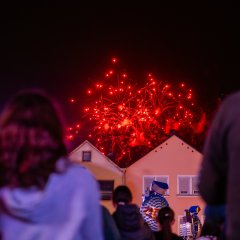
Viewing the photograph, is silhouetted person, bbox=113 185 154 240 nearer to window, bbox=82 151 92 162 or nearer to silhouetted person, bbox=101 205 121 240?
silhouetted person, bbox=101 205 121 240

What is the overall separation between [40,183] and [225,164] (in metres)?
0.86

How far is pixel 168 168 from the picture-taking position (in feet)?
136

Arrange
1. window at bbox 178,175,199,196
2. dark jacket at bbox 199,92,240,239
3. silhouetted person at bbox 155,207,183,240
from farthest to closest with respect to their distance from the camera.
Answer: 1. window at bbox 178,175,199,196
2. silhouetted person at bbox 155,207,183,240
3. dark jacket at bbox 199,92,240,239

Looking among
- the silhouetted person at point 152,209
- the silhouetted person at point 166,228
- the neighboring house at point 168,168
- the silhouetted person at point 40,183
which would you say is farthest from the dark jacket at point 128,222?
the neighboring house at point 168,168

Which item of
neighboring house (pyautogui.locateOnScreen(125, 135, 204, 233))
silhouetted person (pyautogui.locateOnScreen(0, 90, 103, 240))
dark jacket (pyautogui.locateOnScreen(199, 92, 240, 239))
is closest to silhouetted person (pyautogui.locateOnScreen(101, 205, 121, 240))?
silhouetted person (pyautogui.locateOnScreen(0, 90, 103, 240))

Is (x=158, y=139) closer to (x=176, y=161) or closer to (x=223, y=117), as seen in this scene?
(x=176, y=161)

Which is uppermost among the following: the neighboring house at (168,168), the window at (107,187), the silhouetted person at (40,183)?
the silhouetted person at (40,183)

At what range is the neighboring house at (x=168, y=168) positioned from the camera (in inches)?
1607

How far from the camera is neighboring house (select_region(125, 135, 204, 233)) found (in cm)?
4081

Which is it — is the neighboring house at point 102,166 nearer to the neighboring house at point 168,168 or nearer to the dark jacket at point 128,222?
the neighboring house at point 168,168

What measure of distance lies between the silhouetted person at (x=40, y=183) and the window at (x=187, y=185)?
1477 inches

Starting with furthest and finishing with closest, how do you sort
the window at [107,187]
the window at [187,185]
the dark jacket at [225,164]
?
the window at [107,187]
the window at [187,185]
the dark jacket at [225,164]

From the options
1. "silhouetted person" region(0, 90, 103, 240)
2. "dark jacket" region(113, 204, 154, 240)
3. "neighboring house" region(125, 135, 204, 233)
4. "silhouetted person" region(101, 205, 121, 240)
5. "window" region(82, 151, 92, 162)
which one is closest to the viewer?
"silhouetted person" region(0, 90, 103, 240)

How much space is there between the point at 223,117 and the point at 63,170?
0.78 metres
